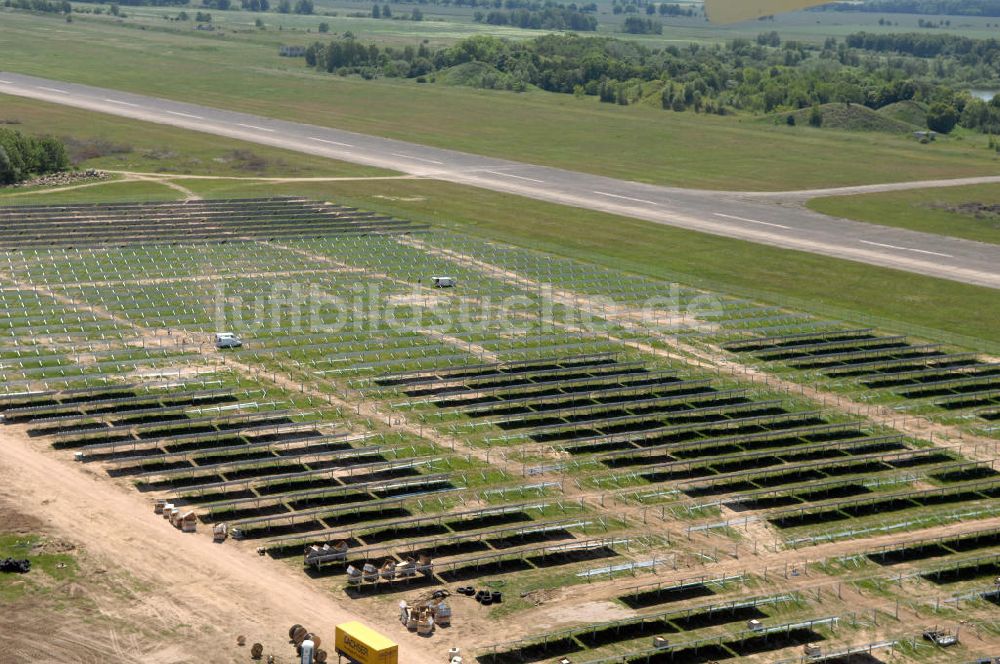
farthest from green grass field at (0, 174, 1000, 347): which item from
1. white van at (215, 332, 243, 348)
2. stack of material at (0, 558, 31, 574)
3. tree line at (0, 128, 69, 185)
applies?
stack of material at (0, 558, 31, 574)

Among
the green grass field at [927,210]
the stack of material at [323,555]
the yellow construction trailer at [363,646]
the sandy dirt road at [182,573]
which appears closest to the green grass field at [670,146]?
the green grass field at [927,210]

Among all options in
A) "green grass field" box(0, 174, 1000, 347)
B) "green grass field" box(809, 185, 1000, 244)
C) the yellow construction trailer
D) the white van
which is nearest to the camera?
the yellow construction trailer

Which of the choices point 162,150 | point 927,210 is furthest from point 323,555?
point 162,150

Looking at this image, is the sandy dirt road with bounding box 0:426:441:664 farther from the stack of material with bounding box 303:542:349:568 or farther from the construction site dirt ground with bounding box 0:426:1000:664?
the stack of material with bounding box 303:542:349:568

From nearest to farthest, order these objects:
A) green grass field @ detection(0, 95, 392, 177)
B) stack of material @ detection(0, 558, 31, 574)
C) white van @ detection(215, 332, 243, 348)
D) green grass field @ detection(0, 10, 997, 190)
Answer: stack of material @ detection(0, 558, 31, 574) → white van @ detection(215, 332, 243, 348) → green grass field @ detection(0, 95, 392, 177) → green grass field @ detection(0, 10, 997, 190)

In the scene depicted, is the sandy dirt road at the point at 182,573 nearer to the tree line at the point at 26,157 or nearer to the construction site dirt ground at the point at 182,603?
the construction site dirt ground at the point at 182,603

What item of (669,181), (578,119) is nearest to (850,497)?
(669,181)
